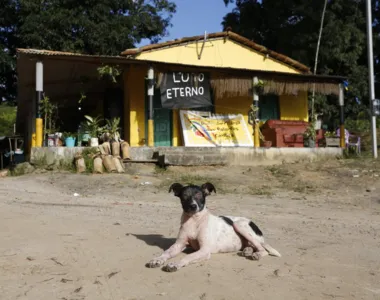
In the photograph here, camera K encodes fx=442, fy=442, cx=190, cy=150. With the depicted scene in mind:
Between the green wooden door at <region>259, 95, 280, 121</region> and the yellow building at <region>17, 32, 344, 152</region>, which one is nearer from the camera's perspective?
the yellow building at <region>17, 32, 344, 152</region>

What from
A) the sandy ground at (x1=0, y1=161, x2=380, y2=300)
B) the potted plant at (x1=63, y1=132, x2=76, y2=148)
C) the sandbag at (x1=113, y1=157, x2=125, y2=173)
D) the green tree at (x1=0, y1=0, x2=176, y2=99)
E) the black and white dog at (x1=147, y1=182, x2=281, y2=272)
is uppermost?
the green tree at (x1=0, y1=0, x2=176, y2=99)

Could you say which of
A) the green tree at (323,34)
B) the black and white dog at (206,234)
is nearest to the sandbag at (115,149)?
the black and white dog at (206,234)

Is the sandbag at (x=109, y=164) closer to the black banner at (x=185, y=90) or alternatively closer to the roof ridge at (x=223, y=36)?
the black banner at (x=185, y=90)

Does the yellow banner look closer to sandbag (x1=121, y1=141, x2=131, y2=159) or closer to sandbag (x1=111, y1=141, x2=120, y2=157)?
sandbag (x1=121, y1=141, x2=131, y2=159)

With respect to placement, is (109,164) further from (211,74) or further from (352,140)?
(352,140)

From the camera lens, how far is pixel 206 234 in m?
4.18

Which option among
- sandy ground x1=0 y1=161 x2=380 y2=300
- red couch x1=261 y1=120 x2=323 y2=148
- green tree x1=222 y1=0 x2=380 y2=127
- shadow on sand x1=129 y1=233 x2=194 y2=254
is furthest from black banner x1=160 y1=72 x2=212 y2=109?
shadow on sand x1=129 y1=233 x2=194 y2=254

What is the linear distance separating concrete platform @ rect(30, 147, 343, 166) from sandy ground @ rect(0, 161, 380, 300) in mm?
1175

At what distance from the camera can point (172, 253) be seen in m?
4.14

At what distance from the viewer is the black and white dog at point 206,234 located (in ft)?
13.5

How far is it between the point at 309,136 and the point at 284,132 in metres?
0.89

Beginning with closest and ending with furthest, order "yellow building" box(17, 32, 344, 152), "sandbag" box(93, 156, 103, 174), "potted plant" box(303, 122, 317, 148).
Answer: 1. "sandbag" box(93, 156, 103, 174)
2. "yellow building" box(17, 32, 344, 152)
3. "potted plant" box(303, 122, 317, 148)

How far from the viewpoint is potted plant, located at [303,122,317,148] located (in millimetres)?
14938

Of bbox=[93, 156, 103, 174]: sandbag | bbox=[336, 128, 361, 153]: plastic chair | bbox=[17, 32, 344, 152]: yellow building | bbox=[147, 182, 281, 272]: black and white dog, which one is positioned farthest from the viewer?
bbox=[336, 128, 361, 153]: plastic chair
